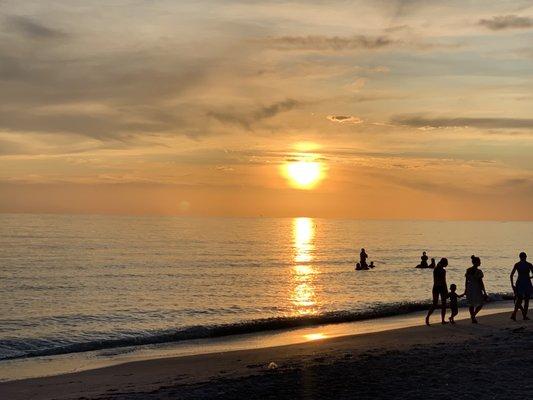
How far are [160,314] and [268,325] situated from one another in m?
7.26

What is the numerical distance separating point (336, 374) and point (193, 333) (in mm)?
12696

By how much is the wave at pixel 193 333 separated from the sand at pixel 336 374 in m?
5.06

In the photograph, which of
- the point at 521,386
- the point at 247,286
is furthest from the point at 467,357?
the point at 247,286

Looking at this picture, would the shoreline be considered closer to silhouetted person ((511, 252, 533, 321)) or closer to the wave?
the wave

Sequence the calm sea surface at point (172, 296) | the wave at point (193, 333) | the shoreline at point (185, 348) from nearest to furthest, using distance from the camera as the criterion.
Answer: the shoreline at point (185, 348)
the wave at point (193, 333)
the calm sea surface at point (172, 296)

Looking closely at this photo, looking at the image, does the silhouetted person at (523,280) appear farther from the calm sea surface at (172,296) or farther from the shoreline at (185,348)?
the calm sea surface at (172,296)

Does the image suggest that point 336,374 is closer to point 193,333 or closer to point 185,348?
point 185,348

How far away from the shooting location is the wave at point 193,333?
2183 cm

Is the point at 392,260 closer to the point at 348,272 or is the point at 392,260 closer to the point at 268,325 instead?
the point at 348,272

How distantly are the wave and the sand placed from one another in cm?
506

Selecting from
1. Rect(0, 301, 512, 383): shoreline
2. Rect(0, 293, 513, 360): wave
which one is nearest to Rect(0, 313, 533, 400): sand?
Rect(0, 301, 512, 383): shoreline

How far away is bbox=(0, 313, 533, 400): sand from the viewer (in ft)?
38.5

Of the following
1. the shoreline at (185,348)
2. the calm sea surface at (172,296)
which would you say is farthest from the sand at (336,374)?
the calm sea surface at (172,296)

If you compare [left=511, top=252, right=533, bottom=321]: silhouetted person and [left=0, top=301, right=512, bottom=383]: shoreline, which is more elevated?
[left=511, top=252, right=533, bottom=321]: silhouetted person
